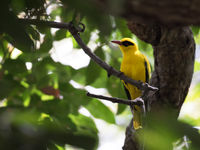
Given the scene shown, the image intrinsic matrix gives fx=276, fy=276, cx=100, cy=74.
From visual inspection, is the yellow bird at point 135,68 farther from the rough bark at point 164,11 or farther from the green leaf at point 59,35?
the rough bark at point 164,11

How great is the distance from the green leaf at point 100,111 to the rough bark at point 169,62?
472 mm

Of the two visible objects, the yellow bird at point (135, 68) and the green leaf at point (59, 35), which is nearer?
the green leaf at point (59, 35)

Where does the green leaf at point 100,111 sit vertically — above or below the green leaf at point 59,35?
below

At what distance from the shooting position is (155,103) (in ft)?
10.6

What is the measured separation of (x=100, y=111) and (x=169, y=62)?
3.09 feet

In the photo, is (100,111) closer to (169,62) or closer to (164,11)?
(169,62)

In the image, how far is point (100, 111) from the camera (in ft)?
9.70

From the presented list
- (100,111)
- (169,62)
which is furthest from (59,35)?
(169,62)

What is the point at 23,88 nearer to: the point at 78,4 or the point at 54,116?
the point at 54,116

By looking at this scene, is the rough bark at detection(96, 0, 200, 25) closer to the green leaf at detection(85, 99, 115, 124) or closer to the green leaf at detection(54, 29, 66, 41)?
the green leaf at detection(54, 29, 66, 41)

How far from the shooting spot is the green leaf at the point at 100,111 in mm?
2932

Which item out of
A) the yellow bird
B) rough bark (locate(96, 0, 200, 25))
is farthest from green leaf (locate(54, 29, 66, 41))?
rough bark (locate(96, 0, 200, 25))

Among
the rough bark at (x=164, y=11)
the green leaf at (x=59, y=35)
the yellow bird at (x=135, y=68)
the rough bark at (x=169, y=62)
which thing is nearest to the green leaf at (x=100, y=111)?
the rough bark at (x=169, y=62)

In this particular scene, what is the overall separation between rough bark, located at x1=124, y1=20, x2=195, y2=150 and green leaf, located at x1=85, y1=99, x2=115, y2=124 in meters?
0.47
